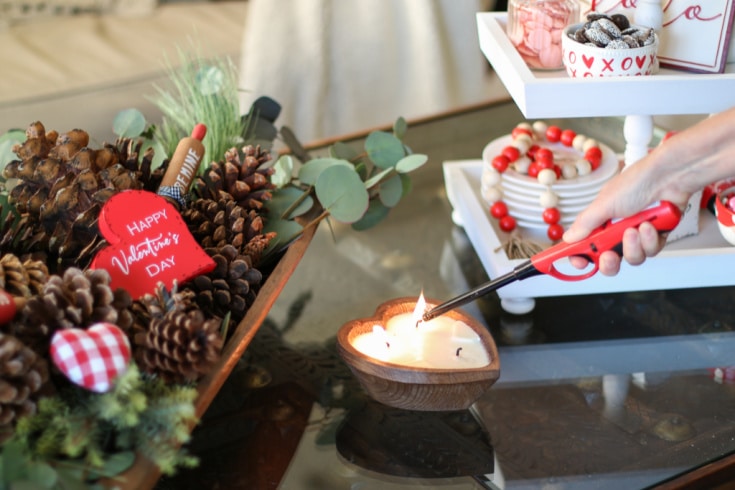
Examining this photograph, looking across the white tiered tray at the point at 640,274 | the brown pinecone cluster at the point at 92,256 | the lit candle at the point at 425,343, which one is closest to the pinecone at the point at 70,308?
the brown pinecone cluster at the point at 92,256

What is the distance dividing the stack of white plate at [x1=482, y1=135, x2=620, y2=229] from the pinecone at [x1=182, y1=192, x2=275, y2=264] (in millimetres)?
380

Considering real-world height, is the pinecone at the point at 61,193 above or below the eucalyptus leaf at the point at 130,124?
above

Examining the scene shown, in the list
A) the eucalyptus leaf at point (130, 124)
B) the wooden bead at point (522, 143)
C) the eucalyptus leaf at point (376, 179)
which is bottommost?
the wooden bead at point (522, 143)

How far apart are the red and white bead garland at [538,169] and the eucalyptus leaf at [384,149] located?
13cm

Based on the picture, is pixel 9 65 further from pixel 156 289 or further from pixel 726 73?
pixel 726 73

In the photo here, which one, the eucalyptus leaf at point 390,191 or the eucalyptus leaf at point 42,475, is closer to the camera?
the eucalyptus leaf at point 42,475

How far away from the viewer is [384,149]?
40.3 inches

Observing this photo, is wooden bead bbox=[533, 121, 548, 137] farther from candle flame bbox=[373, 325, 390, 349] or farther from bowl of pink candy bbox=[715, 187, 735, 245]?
candle flame bbox=[373, 325, 390, 349]

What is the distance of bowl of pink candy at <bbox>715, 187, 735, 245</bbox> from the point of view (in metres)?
0.97

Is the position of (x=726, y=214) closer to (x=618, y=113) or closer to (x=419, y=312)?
(x=618, y=113)

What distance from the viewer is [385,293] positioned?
1.00 m

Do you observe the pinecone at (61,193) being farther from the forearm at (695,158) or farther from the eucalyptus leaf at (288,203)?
the forearm at (695,158)

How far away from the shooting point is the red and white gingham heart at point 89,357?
593mm

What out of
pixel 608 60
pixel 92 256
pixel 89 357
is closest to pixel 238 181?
pixel 92 256
